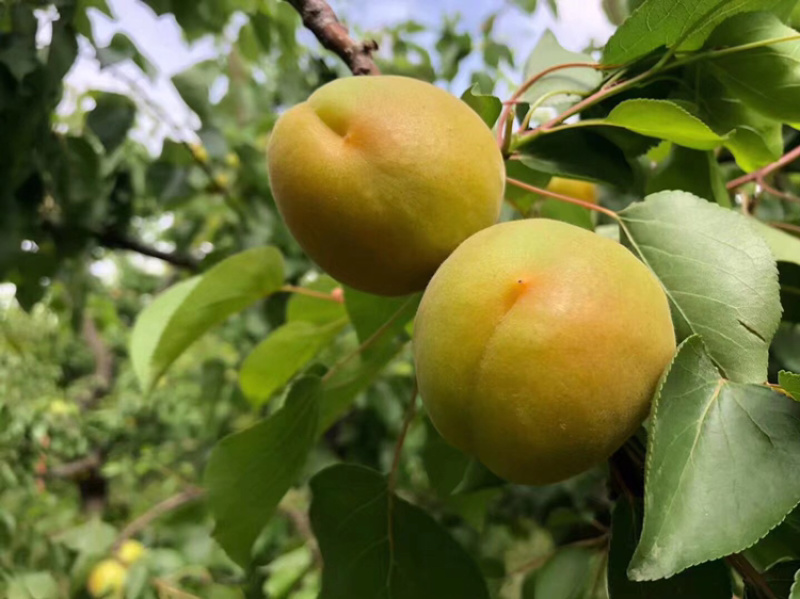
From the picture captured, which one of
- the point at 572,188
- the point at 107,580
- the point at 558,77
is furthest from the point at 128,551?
the point at 558,77

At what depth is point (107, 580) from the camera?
1.34 metres

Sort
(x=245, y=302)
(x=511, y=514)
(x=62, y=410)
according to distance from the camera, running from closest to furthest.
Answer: (x=245, y=302)
(x=62, y=410)
(x=511, y=514)

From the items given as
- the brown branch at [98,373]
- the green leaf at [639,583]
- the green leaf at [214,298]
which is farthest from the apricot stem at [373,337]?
the brown branch at [98,373]

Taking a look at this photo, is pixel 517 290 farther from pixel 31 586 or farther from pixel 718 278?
pixel 31 586

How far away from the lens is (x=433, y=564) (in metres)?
0.53

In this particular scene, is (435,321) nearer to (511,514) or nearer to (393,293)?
(393,293)

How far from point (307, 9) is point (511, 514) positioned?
1.68 meters

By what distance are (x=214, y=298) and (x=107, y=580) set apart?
93 centimetres

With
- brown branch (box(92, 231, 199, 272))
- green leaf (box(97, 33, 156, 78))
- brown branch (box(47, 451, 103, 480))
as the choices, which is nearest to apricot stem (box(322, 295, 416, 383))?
green leaf (box(97, 33, 156, 78))

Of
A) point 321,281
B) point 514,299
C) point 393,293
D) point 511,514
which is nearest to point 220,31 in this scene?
point 321,281

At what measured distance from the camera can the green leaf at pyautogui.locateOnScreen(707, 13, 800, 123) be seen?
48cm

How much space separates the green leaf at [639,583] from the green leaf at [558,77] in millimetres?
312

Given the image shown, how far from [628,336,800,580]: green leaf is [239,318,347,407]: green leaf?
1.28 feet

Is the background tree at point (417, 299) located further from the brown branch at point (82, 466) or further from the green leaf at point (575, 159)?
the brown branch at point (82, 466)
